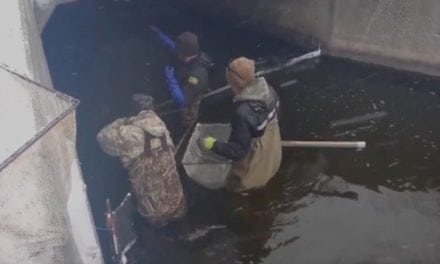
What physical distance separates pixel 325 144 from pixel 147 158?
2669 millimetres

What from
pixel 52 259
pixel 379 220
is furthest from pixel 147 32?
pixel 52 259

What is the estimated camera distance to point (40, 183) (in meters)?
4.24

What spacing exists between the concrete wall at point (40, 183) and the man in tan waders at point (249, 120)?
2.00 meters

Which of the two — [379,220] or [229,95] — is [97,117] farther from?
[379,220]

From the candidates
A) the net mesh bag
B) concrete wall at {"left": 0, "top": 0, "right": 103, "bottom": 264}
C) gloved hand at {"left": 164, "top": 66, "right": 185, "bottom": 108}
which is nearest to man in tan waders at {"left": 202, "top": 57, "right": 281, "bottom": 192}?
the net mesh bag

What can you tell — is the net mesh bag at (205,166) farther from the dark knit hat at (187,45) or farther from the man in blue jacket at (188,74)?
the dark knit hat at (187,45)

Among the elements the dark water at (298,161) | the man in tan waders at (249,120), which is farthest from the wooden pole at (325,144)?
the man in tan waders at (249,120)

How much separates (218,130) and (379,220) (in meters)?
2.35

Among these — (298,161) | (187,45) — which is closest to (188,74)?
(187,45)

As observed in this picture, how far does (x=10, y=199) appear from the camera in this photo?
3979 mm

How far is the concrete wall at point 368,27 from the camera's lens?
8.91m

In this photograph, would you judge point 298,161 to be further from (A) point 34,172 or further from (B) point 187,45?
(A) point 34,172

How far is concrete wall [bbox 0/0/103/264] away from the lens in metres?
4.02

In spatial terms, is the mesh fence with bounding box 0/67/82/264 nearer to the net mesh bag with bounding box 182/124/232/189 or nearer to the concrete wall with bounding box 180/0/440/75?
the net mesh bag with bounding box 182/124/232/189
